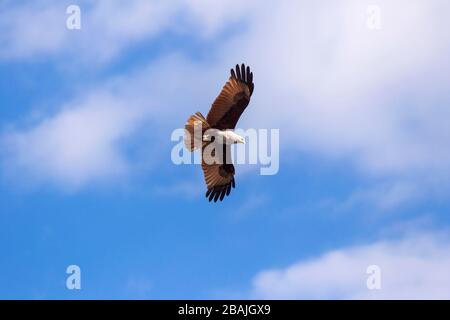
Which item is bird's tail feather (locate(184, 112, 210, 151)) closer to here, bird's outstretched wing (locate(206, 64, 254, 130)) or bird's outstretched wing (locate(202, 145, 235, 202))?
bird's outstretched wing (locate(206, 64, 254, 130))

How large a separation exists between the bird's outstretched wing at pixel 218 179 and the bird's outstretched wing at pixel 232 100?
1650 mm

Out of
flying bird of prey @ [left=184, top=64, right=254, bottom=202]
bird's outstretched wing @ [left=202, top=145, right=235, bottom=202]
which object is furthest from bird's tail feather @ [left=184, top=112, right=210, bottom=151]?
bird's outstretched wing @ [left=202, top=145, right=235, bottom=202]

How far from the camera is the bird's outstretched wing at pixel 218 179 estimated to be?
2322 centimetres

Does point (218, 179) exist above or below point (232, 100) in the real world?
below

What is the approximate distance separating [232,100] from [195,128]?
111 cm

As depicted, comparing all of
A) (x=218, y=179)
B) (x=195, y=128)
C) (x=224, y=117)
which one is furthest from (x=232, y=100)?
(x=218, y=179)

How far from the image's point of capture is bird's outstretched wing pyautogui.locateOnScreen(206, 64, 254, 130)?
71.1 feet

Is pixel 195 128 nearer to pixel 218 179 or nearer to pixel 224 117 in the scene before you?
pixel 224 117

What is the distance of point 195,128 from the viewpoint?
852 inches

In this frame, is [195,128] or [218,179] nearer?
[195,128]

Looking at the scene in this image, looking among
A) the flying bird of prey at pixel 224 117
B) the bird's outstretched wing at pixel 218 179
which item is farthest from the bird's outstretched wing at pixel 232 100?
the bird's outstretched wing at pixel 218 179
